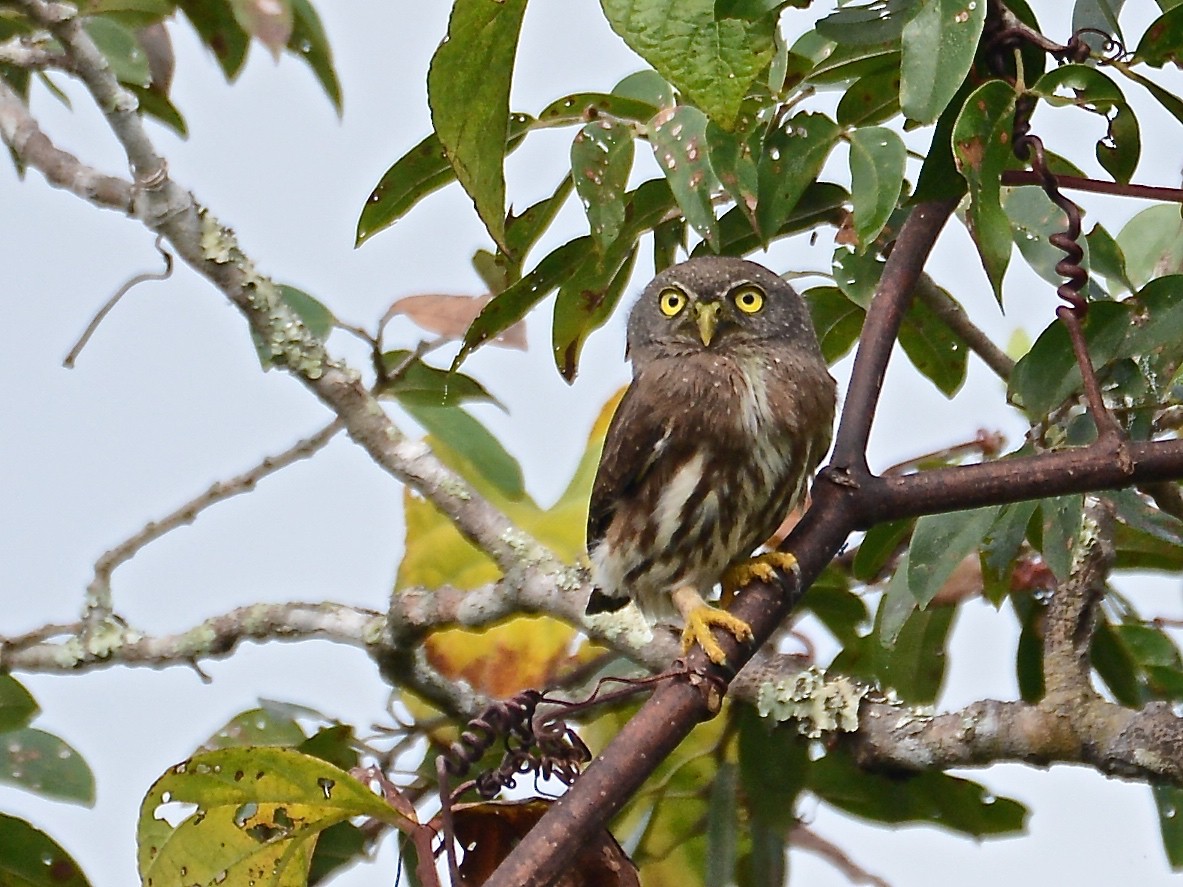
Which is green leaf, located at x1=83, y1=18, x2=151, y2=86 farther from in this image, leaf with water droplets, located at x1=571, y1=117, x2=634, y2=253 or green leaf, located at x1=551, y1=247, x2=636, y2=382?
leaf with water droplets, located at x1=571, y1=117, x2=634, y2=253

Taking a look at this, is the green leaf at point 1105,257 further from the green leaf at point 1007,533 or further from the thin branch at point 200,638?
the thin branch at point 200,638

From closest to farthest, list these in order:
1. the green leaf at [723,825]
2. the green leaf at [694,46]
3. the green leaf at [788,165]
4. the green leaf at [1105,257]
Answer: the green leaf at [694,46]
the green leaf at [788,165]
the green leaf at [1105,257]
the green leaf at [723,825]

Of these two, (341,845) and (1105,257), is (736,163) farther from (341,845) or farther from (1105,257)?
(341,845)

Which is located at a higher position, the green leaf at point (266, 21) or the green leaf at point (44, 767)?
the green leaf at point (266, 21)

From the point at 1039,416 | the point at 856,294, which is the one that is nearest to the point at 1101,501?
the point at 1039,416

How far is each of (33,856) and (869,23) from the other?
5.68ft

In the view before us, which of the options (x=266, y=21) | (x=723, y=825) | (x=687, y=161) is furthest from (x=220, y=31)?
(x=723, y=825)

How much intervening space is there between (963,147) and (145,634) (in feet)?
6.36

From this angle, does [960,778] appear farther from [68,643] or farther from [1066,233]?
[68,643]

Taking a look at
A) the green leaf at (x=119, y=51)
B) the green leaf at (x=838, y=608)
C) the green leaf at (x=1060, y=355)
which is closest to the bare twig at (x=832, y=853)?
the green leaf at (x=838, y=608)

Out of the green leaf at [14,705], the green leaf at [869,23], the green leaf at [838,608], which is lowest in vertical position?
the green leaf at [14,705]

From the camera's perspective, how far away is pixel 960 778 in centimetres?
232

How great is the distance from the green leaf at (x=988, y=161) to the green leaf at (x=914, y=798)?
3.33 feet

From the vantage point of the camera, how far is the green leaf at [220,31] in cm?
289
